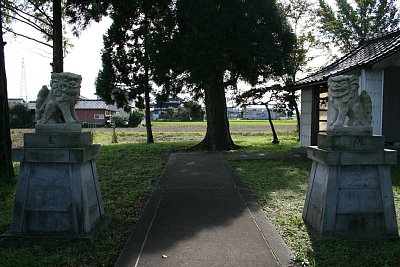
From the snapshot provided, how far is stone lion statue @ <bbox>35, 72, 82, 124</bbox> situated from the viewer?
436 cm

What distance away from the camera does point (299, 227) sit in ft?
15.4

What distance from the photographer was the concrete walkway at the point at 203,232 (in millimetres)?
3633

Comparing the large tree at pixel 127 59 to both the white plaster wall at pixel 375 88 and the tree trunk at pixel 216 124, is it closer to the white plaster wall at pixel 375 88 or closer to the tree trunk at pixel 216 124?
the tree trunk at pixel 216 124

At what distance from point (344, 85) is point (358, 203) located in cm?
157

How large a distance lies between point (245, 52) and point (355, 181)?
29.3ft

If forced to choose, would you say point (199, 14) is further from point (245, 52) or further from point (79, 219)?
point (79, 219)

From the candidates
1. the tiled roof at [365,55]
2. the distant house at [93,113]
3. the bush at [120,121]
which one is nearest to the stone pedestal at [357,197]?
the tiled roof at [365,55]

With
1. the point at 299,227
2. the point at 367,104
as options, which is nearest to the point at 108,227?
the point at 299,227

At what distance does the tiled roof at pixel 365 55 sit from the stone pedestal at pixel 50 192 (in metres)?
9.16

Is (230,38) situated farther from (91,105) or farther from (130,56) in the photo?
(91,105)

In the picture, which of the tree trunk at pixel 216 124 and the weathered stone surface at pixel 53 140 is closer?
the weathered stone surface at pixel 53 140

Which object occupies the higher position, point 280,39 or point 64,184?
point 280,39

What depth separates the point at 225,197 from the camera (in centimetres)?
632

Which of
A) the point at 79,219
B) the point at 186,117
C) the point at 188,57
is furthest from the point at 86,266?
the point at 186,117
